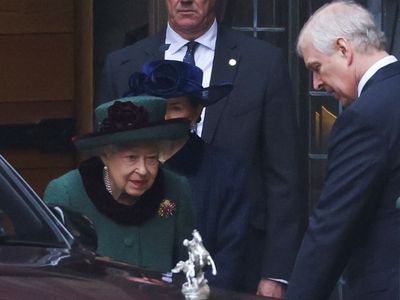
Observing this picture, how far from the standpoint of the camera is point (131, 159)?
19.4 ft

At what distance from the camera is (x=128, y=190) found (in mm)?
5906

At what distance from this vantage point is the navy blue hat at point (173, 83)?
632 centimetres

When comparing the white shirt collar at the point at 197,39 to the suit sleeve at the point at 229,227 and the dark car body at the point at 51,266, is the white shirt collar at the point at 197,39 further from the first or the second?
the dark car body at the point at 51,266

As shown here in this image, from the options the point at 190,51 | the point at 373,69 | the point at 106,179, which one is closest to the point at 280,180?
the point at 190,51

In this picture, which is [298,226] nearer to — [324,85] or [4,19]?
[324,85]

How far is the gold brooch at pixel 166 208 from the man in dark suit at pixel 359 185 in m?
0.62

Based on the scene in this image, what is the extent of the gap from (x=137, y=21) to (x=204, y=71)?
2.02m

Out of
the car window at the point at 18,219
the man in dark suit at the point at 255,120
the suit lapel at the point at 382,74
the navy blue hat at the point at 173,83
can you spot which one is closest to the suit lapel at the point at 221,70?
the man in dark suit at the point at 255,120

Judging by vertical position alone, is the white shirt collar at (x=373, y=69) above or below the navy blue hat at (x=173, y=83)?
above

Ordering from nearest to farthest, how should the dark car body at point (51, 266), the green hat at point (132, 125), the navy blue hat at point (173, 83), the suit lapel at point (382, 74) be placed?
the dark car body at point (51, 266), the suit lapel at point (382, 74), the green hat at point (132, 125), the navy blue hat at point (173, 83)

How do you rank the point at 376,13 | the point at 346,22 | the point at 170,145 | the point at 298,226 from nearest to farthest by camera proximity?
the point at 346,22, the point at 170,145, the point at 298,226, the point at 376,13

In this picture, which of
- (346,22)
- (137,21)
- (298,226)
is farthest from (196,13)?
(137,21)

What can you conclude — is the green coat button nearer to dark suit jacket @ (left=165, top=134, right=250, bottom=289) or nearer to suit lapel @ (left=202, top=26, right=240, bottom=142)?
dark suit jacket @ (left=165, top=134, right=250, bottom=289)

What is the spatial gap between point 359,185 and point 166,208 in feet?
2.84
